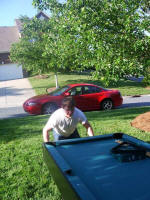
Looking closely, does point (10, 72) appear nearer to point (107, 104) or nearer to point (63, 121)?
point (107, 104)

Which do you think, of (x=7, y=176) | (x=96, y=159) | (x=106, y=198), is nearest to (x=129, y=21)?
(x=96, y=159)

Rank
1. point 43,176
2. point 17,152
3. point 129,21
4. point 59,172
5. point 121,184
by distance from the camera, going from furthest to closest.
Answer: point 129,21, point 17,152, point 43,176, point 59,172, point 121,184

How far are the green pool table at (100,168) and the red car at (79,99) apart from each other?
754 cm

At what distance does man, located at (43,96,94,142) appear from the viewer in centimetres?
421

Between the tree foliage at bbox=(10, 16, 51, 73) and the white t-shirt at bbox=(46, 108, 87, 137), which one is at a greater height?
the tree foliage at bbox=(10, 16, 51, 73)

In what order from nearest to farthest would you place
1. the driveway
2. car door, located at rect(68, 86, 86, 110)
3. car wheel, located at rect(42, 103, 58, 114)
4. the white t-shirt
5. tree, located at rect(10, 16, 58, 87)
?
1. the white t-shirt
2. car wheel, located at rect(42, 103, 58, 114)
3. car door, located at rect(68, 86, 86, 110)
4. the driveway
5. tree, located at rect(10, 16, 58, 87)

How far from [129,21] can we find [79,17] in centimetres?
164

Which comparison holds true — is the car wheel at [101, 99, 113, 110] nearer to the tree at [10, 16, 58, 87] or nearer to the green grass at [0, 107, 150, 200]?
the green grass at [0, 107, 150, 200]

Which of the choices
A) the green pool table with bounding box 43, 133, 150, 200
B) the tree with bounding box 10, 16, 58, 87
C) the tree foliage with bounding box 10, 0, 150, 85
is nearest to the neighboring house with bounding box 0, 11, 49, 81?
the tree with bounding box 10, 16, 58, 87

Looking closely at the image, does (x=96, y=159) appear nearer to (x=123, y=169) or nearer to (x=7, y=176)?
(x=123, y=169)

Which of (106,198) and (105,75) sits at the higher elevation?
(105,75)

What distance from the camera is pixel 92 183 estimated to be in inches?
99.0

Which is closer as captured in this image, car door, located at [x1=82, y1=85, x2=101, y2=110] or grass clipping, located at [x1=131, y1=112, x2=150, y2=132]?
grass clipping, located at [x1=131, y1=112, x2=150, y2=132]

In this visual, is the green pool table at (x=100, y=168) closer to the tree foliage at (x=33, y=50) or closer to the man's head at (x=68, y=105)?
the man's head at (x=68, y=105)
